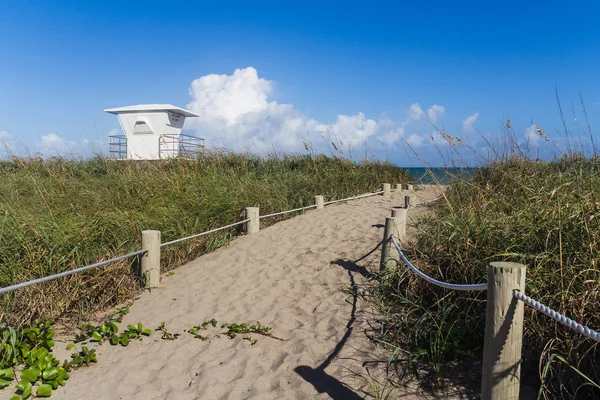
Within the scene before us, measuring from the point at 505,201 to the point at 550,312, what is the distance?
2.71m

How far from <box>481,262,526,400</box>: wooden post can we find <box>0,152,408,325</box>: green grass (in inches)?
136

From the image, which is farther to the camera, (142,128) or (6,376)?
(142,128)

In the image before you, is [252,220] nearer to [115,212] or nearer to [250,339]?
[115,212]

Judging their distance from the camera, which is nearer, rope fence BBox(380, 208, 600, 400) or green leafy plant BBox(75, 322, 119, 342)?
rope fence BBox(380, 208, 600, 400)

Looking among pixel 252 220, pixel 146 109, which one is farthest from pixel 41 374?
pixel 146 109

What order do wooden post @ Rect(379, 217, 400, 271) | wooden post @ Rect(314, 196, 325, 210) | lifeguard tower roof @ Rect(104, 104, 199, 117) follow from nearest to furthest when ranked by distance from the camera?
wooden post @ Rect(379, 217, 400, 271), wooden post @ Rect(314, 196, 325, 210), lifeguard tower roof @ Rect(104, 104, 199, 117)

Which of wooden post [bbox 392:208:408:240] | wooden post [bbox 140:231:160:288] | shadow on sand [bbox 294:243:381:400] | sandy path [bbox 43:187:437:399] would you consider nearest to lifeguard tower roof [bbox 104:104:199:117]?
sandy path [bbox 43:187:437:399]

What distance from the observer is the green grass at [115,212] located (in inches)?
161

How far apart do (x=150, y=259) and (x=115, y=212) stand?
134 centimetres

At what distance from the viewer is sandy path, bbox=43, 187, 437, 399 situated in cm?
304

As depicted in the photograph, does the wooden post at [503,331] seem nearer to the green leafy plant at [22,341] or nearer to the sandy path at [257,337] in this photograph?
the sandy path at [257,337]

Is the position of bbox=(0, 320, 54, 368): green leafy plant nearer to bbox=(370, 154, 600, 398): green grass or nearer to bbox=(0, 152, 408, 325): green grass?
bbox=(0, 152, 408, 325): green grass

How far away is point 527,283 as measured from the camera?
281cm

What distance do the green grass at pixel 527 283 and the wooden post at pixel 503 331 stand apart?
0.44 metres
